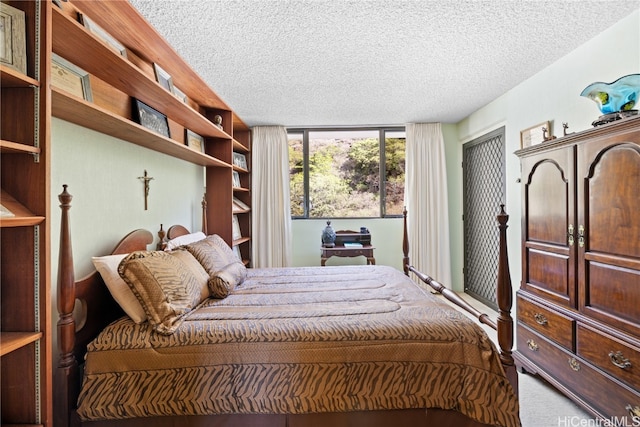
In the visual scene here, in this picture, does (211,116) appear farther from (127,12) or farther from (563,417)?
(563,417)

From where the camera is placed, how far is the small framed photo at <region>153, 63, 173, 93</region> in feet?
6.92

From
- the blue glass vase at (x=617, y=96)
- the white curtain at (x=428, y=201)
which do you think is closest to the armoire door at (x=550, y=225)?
the blue glass vase at (x=617, y=96)

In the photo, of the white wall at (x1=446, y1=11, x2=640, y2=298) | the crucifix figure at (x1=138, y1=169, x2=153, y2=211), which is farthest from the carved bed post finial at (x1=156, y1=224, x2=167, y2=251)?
the white wall at (x1=446, y1=11, x2=640, y2=298)

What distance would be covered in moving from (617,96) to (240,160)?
373 centimetres

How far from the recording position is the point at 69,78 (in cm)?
145

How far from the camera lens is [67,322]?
1.30 metres

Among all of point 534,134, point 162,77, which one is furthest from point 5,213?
point 534,134

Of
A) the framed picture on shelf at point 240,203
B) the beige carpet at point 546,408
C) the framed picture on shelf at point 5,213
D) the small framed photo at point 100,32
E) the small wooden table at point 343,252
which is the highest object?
the small framed photo at point 100,32

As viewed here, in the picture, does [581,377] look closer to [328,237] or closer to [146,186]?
[328,237]

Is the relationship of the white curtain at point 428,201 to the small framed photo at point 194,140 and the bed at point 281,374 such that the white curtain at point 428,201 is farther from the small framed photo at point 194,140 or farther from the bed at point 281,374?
the bed at point 281,374

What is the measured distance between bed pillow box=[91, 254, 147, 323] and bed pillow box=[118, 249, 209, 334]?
0.22 feet

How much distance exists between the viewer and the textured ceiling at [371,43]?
1779 mm

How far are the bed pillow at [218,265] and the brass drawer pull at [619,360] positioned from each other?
2.14 metres

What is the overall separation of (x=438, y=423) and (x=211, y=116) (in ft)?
11.1
